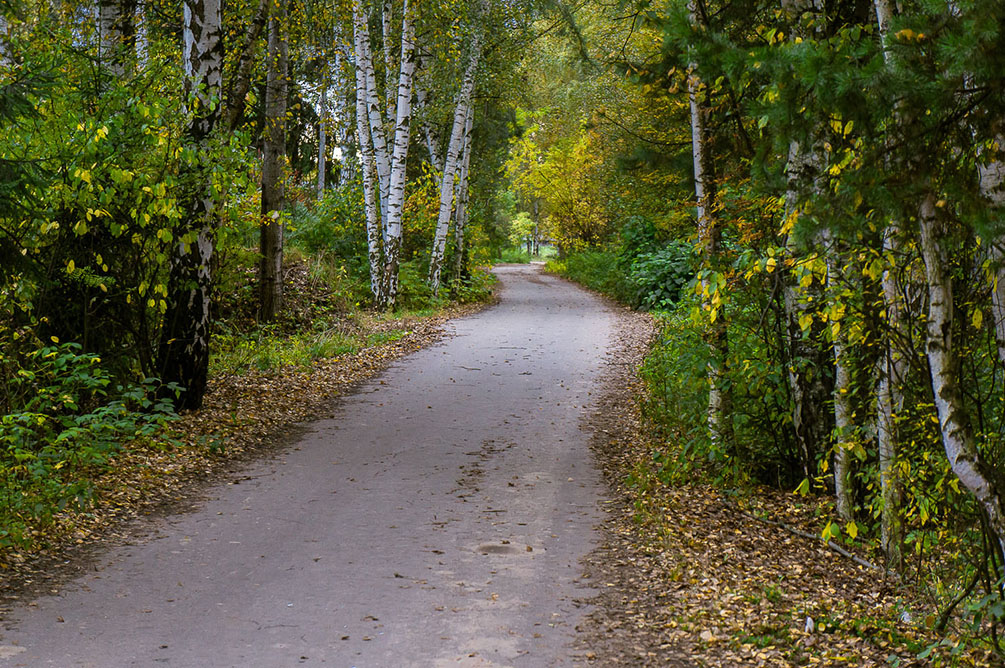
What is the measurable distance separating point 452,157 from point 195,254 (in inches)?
576

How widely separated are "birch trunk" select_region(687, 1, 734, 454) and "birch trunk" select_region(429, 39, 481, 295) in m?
A: 14.9

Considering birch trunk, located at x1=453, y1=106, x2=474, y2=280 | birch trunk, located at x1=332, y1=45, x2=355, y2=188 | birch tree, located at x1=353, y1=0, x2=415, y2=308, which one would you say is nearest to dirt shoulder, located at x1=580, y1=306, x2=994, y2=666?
birch tree, located at x1=353, y1=0, x2=415, y2=308

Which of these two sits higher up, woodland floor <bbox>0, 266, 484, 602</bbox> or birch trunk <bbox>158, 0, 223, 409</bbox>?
birch trunk <bbox>158, 0, 223, 409</bbox>

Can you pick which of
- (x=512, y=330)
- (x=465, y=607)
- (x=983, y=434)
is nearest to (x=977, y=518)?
(x=983, y=434)

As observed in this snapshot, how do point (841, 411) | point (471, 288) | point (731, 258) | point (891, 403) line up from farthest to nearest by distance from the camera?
point (471, 288), point (731, 258), point (841, 411), point (891, 403)

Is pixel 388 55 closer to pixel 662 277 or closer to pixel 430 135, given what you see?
pixel 430 135

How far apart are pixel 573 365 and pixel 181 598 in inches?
426

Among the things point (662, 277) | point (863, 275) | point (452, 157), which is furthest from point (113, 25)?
point (662, 277)

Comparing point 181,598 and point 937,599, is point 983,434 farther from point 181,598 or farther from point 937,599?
point 181,598

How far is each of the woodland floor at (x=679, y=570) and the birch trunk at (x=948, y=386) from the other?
924 mm

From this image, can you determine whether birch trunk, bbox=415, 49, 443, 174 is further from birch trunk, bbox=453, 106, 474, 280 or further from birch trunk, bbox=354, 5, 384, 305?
birch trunk, bbox=354, 5, 384, 305

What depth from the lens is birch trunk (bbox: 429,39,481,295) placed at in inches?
903

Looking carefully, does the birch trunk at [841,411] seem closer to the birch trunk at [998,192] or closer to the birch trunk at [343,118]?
the birch trunk at [998,192]

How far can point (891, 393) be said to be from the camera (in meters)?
5.66
